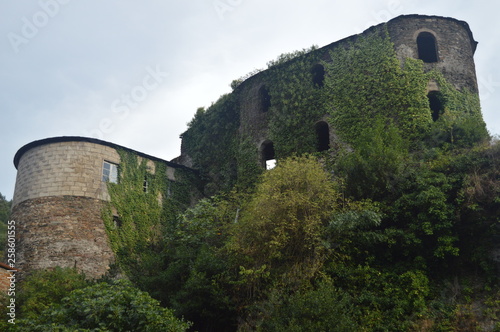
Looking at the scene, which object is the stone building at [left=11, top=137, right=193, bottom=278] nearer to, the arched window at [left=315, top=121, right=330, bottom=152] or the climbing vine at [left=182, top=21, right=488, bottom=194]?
the climbing vine at [left=182, top=21, right=488, bottom=194]

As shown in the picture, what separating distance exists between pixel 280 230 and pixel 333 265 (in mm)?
1843

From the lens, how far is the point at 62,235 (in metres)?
21.2

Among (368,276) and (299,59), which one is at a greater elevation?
(299,59)

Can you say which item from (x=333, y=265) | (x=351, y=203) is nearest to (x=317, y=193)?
(x=351, y=203)

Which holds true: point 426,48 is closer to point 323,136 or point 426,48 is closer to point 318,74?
point 318,74

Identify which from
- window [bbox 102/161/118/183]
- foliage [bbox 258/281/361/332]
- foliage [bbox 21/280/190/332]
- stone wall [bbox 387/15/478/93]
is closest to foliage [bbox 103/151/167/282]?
window [bbox 102/161/118/183]

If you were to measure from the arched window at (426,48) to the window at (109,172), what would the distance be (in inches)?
608

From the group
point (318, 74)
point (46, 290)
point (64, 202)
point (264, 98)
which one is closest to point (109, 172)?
point (64, 202)

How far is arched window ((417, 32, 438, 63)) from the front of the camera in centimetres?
2481

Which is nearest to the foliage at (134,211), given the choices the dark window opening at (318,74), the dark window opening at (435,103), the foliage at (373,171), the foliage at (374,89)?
the foliage at (373,171)

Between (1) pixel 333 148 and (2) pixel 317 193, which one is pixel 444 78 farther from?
(2) pixel 317 193

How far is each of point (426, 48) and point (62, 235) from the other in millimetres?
18923

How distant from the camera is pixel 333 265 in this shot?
1506cm

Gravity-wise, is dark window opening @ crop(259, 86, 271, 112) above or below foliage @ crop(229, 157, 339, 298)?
above
